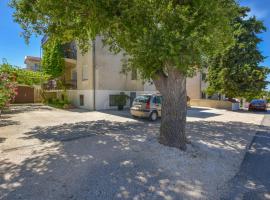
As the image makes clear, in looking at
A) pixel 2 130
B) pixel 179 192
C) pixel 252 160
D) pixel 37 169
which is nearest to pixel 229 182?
pixel 179 192

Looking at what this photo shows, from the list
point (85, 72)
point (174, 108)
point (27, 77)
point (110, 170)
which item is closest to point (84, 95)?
point (85, 72)

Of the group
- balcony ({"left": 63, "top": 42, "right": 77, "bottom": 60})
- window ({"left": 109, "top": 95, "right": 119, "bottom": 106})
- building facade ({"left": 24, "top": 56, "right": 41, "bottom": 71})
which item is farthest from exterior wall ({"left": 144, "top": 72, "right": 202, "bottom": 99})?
building facade ({"left": 24, "top": 56, "right": 41, "bottom": 71})

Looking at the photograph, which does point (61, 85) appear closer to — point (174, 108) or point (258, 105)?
point (174, 108)

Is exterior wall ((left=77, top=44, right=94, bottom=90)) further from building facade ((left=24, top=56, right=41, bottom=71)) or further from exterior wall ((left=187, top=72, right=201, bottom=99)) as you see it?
building facade ((left=24, top=56, right=41, bottom=71))

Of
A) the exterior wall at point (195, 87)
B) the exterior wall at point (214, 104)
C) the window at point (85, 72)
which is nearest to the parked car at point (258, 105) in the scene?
the exterior wall at point (214, 104)

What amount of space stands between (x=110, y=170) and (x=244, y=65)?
1953 centimetres

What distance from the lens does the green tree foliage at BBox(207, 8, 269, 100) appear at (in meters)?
19.3

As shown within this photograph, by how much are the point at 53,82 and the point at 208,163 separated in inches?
913

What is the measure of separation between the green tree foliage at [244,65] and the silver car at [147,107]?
36.7ft

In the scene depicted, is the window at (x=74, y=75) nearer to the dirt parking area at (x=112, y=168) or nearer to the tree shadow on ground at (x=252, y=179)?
the dirt parking area at (x=112, y=168)

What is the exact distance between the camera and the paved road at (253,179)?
3734 mm

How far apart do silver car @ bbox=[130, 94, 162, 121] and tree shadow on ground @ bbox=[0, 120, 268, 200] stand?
554cm

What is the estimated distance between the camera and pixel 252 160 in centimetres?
567

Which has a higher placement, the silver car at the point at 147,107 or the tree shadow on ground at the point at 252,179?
the silver car at the point at 147,107
